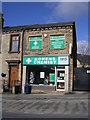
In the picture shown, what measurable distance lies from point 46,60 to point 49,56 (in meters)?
0.51

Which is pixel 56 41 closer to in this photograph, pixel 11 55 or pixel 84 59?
pixel 11 55

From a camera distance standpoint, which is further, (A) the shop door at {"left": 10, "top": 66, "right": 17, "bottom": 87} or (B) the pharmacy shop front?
(A) the shop door at {"left": 10, "top": 66, "right": 17, "bottom": 87}

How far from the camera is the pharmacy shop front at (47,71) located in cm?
1897

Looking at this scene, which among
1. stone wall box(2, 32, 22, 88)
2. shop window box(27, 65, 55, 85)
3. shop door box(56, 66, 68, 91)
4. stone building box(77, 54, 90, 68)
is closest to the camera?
shop door box(56, 66, 68, 91)

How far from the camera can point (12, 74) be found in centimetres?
2084

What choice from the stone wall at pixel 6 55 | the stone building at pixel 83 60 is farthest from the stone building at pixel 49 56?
the stone building at pixel 83 60

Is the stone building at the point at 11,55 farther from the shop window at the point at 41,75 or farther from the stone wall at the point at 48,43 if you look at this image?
the shop window at the point at 41,75

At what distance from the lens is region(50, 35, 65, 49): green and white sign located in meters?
19.5

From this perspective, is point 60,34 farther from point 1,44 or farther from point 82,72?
point 1,44

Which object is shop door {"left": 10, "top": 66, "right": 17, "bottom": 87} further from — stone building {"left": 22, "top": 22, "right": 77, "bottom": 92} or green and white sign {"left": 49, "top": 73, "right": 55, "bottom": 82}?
green and white sign {"left": 49, "top": 73, "right": 55, "bottom": 82}

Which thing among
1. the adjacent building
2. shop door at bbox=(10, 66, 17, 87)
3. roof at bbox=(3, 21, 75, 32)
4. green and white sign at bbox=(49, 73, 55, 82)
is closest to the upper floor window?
the adjacent building

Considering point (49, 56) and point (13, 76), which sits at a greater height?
point (49, 56)

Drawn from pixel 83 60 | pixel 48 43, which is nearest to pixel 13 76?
pixel 48 43

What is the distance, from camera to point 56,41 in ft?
64.5
